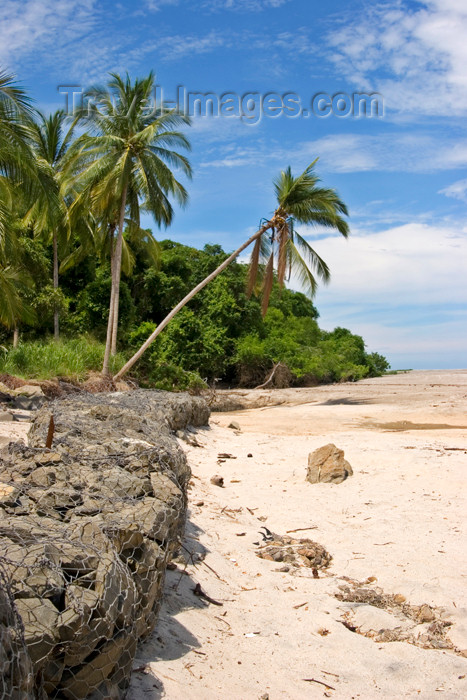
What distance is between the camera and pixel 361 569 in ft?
18.3

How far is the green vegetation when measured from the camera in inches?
667

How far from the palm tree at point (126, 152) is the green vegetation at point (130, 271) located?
0.04 metres

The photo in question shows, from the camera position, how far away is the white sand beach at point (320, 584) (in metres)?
3.48

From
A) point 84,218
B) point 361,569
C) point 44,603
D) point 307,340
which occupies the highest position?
point 84,218

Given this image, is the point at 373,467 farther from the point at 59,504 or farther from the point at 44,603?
the point at 44,603

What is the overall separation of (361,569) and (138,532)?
304 cm

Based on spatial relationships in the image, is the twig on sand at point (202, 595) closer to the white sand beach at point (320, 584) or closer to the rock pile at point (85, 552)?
the white sand beach at point (320, 584)

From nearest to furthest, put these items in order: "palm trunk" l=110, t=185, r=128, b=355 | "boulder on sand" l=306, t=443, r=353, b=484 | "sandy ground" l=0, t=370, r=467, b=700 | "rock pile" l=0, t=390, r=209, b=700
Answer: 1. "rock pile" l=0, t=390, r=209, b=700
2. "sandy ground" l=0, t=370, r=467, b=700
3. "boulder on sand" l=306, t=443, r=353, b=484
4. "palm trunk" l=110, t=185, r=128, b=355

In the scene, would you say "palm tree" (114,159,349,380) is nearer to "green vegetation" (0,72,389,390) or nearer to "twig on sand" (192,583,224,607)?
"green vegetation" (0,72,389,390)

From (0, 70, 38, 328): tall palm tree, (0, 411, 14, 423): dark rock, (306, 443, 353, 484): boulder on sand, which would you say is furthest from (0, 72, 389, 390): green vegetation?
(306, 443, 353, 484): boulder on sand

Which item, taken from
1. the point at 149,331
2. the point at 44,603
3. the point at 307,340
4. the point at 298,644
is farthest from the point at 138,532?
the point at 307,340

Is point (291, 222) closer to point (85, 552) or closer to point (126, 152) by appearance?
point (126, 152)

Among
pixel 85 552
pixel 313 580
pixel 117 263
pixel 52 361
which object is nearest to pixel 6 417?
pixel 313 580

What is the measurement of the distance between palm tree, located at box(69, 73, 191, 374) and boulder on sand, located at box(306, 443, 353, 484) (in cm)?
1168
